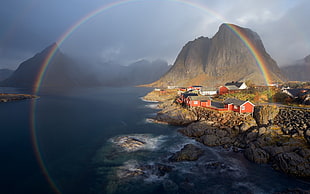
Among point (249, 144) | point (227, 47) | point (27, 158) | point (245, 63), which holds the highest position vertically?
point (227, 47)

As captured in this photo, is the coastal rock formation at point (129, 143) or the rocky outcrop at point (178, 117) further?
the rocky outcrop at point (178, 117)

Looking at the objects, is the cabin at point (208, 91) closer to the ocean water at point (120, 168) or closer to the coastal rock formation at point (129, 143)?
the ocean water at point (120, 168)

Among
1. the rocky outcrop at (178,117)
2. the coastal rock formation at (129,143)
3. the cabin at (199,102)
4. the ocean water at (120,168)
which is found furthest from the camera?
the cabin at (199,102)

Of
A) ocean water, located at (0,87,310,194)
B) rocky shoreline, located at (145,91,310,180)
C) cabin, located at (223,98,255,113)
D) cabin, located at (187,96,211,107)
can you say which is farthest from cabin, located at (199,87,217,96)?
ocean water, located at (0,87,310,194)

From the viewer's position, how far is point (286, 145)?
23.3 meters

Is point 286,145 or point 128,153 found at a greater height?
point 286,145

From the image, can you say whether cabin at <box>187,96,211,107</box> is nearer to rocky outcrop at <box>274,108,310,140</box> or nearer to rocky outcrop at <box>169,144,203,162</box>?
rocky outcrop at <box>274,108,310,140</box>

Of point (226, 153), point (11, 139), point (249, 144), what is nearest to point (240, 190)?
point (226, 153)

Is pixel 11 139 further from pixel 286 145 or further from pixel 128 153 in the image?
pixel 286 145

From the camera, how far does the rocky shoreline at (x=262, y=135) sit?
20.5m

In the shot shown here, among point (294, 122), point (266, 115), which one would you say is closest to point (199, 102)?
point (266, 115)

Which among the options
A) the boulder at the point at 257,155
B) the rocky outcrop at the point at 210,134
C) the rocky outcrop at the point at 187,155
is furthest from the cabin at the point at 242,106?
the rocky outcrop at the point at 187,155

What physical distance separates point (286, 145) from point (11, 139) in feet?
158

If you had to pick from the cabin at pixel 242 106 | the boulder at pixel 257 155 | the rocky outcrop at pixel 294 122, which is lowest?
the boulder at pixel 257 155
